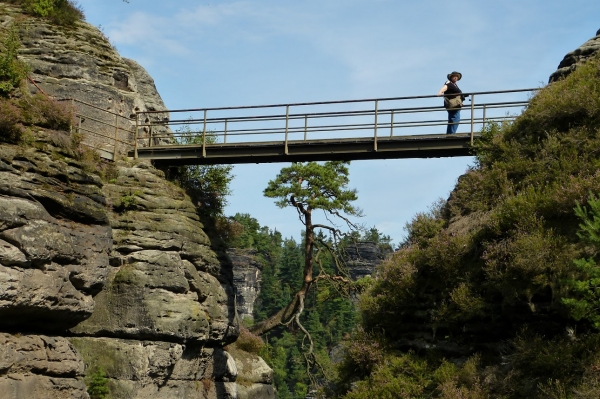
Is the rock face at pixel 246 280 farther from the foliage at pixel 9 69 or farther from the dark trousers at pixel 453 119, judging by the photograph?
the foliage at pixel 9 69

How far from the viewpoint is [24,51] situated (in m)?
28.0

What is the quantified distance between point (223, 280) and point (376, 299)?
1032 centimetres

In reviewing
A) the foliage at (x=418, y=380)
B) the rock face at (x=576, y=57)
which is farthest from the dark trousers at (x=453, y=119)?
the foliage at (x=418, y=380)

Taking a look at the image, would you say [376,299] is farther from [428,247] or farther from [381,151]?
[381,151]

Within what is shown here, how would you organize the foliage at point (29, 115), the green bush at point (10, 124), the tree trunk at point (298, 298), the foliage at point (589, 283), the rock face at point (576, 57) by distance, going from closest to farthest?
the foliage at point (589, 283)
the green bush at point (10, 124)
the foliage at point (29, 115)
the rock face at point (576, 57)
the tree trunk at point (298, 298)

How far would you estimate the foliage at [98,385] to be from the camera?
22734 mm

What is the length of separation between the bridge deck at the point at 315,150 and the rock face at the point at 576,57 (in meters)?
3.37

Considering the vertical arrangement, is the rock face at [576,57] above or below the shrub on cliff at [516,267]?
above

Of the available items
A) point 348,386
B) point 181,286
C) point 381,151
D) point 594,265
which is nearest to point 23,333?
point 181,286

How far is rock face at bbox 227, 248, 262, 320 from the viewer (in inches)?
5182

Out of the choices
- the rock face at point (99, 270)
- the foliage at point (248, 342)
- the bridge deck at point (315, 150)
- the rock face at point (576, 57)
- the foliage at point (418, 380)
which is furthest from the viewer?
the foliage at point (248, 342)

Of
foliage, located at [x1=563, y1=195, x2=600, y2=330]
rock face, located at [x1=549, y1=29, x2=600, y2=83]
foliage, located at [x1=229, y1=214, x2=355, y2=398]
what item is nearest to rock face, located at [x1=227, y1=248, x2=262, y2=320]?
foliage, located at [x1=229, y1=214, x2=355, y2=398]

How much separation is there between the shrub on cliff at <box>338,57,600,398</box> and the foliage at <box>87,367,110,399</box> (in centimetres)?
839

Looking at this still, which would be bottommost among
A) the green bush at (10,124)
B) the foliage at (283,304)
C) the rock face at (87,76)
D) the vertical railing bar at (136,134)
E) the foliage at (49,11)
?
the foliage at (283,304)
